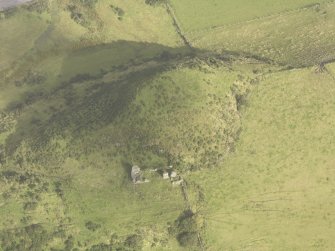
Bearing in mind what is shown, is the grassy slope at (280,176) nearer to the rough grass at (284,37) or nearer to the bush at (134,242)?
the rough grass at (284,37)

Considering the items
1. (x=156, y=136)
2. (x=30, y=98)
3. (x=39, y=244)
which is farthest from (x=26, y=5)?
(x=39, y=244)

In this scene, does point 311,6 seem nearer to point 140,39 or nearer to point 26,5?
point 140,39

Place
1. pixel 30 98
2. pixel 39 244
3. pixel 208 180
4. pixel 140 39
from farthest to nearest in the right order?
pixel 140 39 < pixel 30 98 < pixel 208 180 < pixel 39 244

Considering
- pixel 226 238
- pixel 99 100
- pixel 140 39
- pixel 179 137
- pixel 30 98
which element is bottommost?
pixel 226 238

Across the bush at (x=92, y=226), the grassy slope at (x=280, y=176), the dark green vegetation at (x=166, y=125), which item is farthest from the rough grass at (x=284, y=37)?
the bush at (x=92, y=226)

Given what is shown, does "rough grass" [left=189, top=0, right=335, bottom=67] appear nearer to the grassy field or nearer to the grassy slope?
the grassy field
